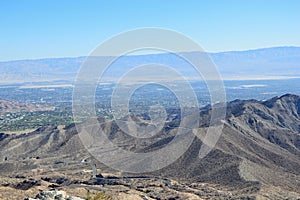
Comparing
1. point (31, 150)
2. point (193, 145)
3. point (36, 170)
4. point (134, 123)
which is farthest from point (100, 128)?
point (193, 145)

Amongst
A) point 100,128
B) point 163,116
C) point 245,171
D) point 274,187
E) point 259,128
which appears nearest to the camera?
point 274,187

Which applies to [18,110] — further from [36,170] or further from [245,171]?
[245,171]

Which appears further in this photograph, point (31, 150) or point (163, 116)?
point (163, 116)

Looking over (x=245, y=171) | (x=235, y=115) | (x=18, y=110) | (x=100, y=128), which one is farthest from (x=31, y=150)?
(x=18, y=110)

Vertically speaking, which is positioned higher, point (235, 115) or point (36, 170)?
point (235, 115)

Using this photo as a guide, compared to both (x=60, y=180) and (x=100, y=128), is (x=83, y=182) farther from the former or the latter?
(x=100, y=128)

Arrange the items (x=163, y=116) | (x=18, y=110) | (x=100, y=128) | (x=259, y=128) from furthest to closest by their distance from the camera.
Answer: (x=18, y=110) → (x=163, y=116) → (x=100, y=128) → (x=259, y=128)
